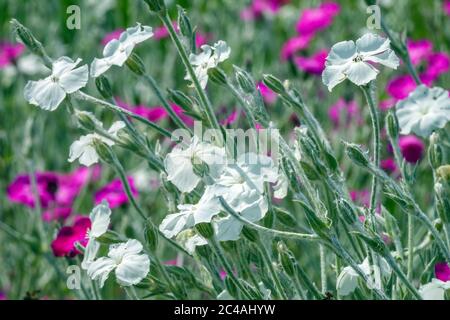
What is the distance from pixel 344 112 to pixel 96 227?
3.27 ft

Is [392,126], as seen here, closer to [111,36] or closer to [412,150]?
[412,150]

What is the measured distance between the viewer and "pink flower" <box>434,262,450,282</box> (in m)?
1.13

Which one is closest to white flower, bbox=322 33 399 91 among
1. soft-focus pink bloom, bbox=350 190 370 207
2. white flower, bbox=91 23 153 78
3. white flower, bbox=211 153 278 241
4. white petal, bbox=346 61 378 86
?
white petal, bbox=346 61 378 86

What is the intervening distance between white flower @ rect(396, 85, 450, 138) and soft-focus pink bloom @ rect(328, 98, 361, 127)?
85 cm

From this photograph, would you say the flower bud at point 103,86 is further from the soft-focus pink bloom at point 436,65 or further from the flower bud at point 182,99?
the soft-focus pink bloom at point 436,65

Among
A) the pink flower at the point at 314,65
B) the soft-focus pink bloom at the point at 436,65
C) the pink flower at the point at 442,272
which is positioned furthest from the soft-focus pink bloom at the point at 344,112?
the pink flower at the point at 442,272

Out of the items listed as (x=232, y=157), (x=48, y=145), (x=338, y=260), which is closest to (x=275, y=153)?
(x=232, y=157)

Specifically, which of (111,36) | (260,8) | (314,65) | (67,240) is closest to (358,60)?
(67,240)

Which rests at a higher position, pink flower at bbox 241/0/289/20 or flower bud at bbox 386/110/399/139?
pink flower at bbox 241/0/289/20

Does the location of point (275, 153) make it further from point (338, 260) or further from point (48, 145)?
point (48, 145)

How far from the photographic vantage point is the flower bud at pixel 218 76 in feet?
3.32

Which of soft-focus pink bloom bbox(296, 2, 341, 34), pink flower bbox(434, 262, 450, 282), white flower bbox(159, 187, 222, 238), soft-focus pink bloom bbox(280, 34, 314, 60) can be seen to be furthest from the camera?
soft-focus pink bloom bbox(296, 2, 341, 34)

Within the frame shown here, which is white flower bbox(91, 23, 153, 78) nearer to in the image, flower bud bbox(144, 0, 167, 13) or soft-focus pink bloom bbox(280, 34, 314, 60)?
flower bud bbox(144, 0, 167, 13)

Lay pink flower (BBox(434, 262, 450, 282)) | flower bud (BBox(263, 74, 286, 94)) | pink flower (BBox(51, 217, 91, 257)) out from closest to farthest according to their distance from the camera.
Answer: flower bud (BBox(263, 74, 286, 94))
pink flower (BBox(434, 262, 450, 282))
pink flower (BBox(51, 217, 91, 257))
